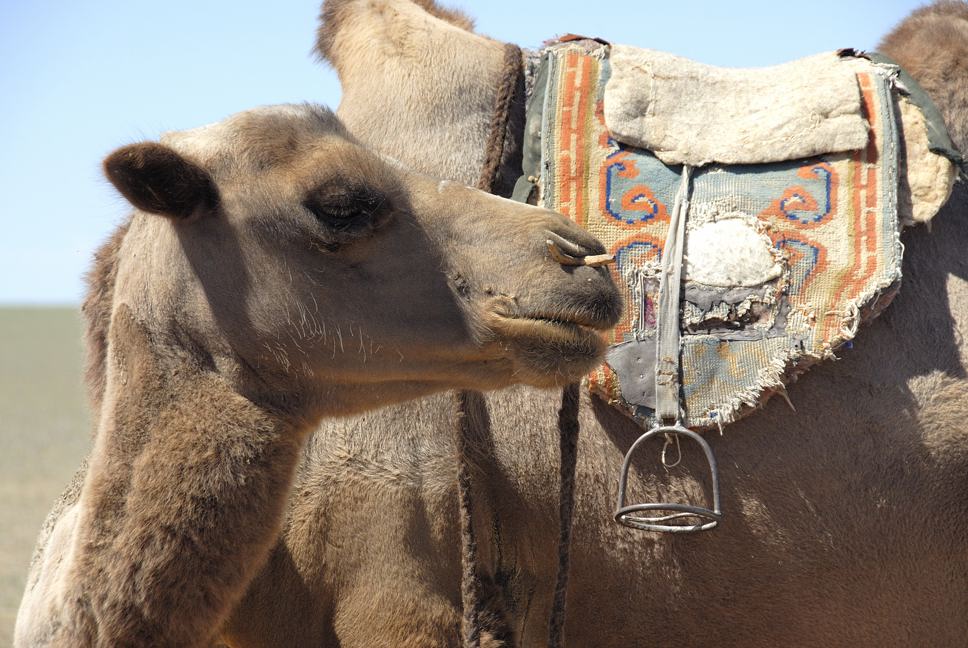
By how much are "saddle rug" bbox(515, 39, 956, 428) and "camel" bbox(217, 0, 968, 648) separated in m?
0.13

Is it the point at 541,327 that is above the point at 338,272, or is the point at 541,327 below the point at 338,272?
below

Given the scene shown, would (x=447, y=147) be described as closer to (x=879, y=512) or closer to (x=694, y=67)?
(x=694, y=67)

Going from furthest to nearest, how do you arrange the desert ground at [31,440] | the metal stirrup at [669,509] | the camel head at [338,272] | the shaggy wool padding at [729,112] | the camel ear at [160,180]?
the desert ground at [31,440] → the shaggy wool padding at [729,112] → the metal stirrup at [669,509] → the camel head at [338,272] → the camel ear at [160,180]

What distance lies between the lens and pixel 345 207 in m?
2.80

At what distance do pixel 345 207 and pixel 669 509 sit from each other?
1.23 m

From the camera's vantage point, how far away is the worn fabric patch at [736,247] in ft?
10.2

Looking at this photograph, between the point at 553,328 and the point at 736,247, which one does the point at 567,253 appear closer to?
the point at 553,328

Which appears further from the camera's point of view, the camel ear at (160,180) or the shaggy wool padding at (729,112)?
the shaggy wool padding at (729,112)

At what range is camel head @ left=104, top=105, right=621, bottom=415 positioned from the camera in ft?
9.17

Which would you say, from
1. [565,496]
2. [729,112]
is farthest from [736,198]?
[565,496]

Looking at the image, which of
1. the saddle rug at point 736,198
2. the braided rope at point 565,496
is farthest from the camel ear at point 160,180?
the braided rope at point 565,496

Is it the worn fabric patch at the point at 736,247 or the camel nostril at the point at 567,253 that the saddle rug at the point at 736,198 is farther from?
the camel nostril at the point at 567,253

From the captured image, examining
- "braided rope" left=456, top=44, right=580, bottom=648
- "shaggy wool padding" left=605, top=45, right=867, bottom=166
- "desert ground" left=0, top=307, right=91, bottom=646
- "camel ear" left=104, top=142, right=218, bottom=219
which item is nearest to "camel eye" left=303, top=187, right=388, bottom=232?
"camel ear" left=104, top=142, right=218, bottom=219

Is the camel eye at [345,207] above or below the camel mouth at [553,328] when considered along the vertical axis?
above
